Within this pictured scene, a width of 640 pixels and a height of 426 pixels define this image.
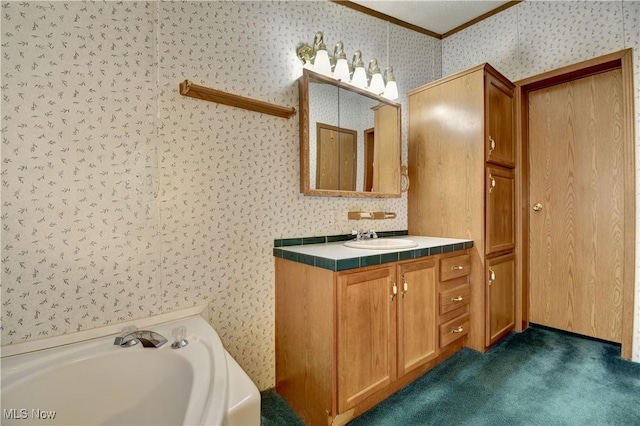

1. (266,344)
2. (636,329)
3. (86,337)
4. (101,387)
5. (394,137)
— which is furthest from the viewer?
(394,137)

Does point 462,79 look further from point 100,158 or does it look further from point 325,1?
point 100,158

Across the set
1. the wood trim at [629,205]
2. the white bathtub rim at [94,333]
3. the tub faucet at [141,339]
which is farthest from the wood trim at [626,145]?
the tub faucet at [141,339]

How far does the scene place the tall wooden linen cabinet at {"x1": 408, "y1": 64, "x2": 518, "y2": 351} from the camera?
2111 mm

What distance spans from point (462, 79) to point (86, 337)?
2632mm

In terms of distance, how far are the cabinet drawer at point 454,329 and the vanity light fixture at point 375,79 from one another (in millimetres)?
1689

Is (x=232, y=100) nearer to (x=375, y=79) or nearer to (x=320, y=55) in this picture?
(x=320, y=55)

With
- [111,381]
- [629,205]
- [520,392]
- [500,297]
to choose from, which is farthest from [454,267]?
[111,381]

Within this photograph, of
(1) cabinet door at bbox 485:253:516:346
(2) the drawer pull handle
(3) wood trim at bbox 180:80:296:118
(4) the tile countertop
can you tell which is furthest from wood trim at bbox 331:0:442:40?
(1) cabinet door at bbox 485:253:516:346

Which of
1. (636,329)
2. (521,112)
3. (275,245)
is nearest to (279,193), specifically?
(275,245)

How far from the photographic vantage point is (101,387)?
1085mm

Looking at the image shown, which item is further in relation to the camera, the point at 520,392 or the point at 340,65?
the point at 340,65

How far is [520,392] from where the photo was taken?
1675 millimetres

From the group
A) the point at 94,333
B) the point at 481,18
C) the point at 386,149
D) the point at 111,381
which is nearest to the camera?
the point at 111,381

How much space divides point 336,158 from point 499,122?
50.9 inches
